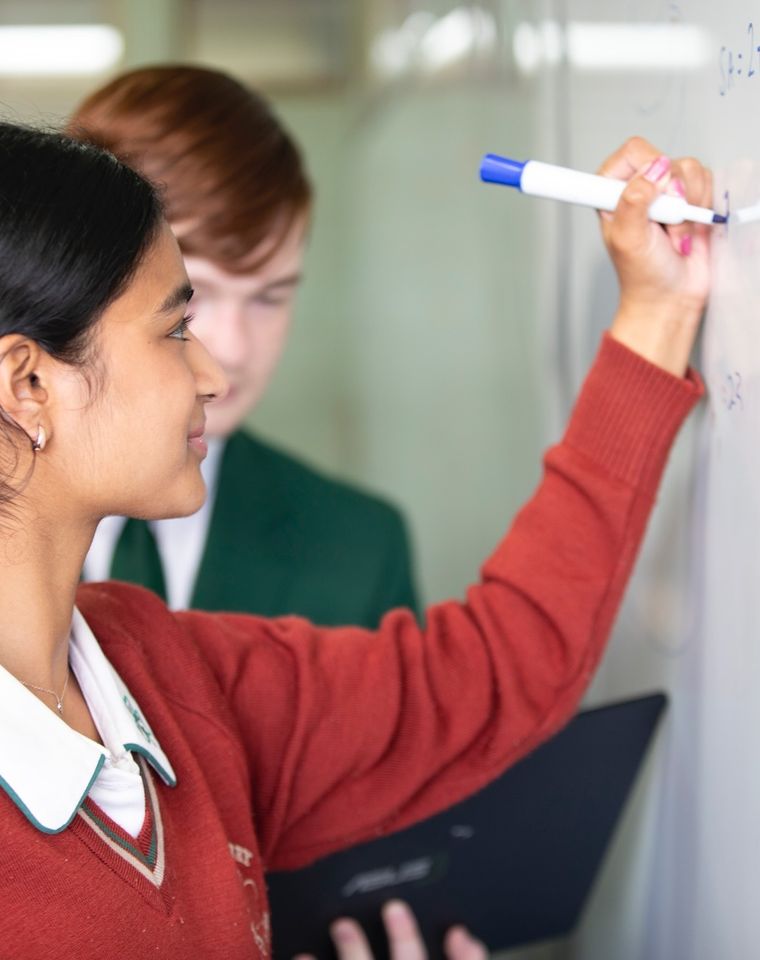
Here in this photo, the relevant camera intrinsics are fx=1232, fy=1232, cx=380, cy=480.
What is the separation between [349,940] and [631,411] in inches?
17.7

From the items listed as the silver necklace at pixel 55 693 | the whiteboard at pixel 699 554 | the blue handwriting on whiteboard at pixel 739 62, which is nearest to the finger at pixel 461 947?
the whiteboard at pixel 699 554

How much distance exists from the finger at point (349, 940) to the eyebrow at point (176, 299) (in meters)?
0.51

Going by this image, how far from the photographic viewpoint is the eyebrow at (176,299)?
666 millimetres

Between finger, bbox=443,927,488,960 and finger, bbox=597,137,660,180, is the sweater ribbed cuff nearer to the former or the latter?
finger, bbox=597,137,660,180

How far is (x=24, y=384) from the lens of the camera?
0.62 meters

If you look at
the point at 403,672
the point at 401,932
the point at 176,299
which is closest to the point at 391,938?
the point at 401,932

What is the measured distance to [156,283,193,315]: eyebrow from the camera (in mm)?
666

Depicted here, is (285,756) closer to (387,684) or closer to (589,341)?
(387,684)

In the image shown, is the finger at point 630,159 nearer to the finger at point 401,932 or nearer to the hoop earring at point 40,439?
the hoop earring at point 40,439

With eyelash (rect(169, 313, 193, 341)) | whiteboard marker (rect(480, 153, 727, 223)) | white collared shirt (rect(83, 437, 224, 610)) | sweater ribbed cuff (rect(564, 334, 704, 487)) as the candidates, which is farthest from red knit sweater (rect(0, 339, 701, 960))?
white collared shirt (rect(83, 437, 224, 610))

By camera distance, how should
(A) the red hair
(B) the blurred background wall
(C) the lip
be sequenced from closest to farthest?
(C) the lip
(A) the red hair
(B) the blurred background wall

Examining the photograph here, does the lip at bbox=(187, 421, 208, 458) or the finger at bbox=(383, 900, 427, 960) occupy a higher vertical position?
the lip at bbox=(187, 421, 208, 458)

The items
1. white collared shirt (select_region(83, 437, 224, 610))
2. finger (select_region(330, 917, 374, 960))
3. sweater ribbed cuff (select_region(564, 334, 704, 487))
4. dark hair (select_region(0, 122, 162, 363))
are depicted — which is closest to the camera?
dark hair (select_region(0, 122, 162, 363))

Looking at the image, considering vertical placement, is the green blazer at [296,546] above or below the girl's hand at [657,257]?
below
